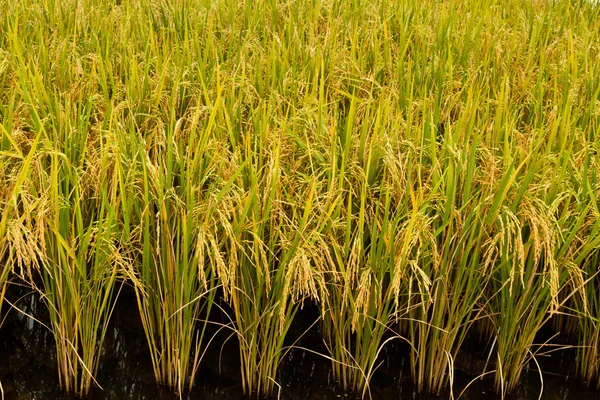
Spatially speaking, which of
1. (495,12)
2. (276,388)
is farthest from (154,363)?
(495,12)

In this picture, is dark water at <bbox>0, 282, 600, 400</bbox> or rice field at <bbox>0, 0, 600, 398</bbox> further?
dark water at <bbox>0, 282, 600, 400</bbox>

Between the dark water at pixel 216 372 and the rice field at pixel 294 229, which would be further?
the dark water at pixel 216 372

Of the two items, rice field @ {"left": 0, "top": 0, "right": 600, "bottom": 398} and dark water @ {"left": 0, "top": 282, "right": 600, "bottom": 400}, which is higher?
rice field @ {"left": 0, "top": 0, "right": 600, "bottom": 398}

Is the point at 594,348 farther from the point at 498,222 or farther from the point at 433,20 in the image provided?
the point at 433,20

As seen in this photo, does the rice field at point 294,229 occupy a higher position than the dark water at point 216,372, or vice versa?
the rice field at point 294,229

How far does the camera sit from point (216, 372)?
2.30m

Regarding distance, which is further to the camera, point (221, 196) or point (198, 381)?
point (198, 381)

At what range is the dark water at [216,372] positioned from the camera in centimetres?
219

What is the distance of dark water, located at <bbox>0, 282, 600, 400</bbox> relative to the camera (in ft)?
7.20

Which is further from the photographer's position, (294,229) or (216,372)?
(216,372)

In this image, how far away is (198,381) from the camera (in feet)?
7.39

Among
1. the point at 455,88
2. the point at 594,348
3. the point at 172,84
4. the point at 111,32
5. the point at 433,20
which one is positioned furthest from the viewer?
the point at 433,20

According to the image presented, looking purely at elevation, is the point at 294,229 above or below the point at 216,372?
above

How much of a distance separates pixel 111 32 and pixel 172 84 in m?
1.04
